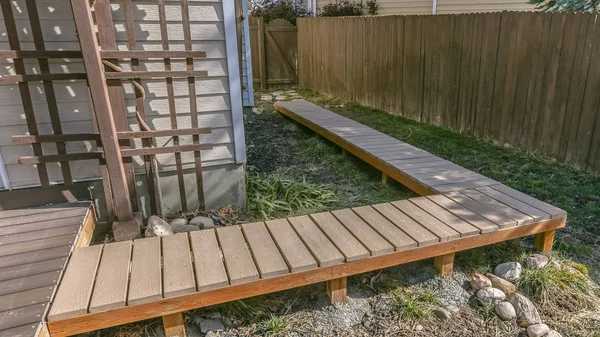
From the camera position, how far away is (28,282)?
177cm

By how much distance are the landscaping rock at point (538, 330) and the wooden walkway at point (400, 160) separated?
1.03 meters

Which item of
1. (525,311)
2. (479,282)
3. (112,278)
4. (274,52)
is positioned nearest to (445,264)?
(479,282)

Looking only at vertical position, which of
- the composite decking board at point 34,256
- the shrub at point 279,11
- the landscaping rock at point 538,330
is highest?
the shrub at point 279,11

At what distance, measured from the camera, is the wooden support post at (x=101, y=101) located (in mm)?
2027

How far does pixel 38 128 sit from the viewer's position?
2.60 m

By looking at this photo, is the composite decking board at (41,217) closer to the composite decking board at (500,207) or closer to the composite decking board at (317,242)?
the composite decking board at (317,242)

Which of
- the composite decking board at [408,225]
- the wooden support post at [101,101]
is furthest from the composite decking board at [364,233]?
the wooden support post at [101,101]

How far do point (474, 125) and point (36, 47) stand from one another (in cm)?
447

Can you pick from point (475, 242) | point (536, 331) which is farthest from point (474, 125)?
point (536, 331)

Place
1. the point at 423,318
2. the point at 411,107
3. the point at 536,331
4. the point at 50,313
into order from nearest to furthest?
the point at 50,313
the point at 536,331
the point at 423,318
the point at 411,107

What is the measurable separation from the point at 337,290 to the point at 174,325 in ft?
2.62

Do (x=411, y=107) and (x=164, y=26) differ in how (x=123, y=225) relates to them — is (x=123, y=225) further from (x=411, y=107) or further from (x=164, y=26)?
(x=411, y=107)

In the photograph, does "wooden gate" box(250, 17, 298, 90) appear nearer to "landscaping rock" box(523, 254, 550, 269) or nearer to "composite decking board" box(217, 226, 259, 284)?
"composite decking board" box(217, 226, 259, 284)

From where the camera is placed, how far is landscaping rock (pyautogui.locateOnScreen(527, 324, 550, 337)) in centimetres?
191
